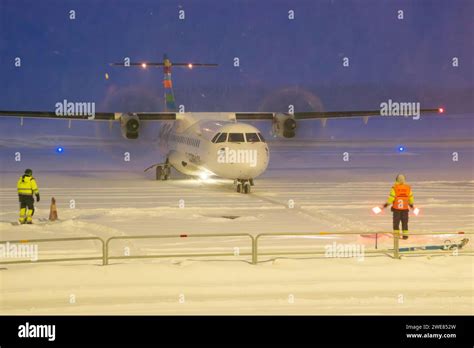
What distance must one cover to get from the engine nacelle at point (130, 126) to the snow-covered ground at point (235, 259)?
4436 mm

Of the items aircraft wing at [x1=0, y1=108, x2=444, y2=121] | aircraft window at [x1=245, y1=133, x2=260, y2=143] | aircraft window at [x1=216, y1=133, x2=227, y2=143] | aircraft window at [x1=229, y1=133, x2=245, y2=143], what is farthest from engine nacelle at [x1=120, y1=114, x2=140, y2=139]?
aircraft window at [x1=245, y1=133, x2=260, y2=143]

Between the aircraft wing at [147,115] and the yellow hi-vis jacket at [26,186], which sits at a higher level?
the aircraft wing at [147,115]

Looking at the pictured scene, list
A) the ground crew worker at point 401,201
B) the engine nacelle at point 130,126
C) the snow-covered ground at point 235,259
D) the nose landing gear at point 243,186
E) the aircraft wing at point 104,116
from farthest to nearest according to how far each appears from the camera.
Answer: the aircraft wing at point 104,116 → the engine nacelle at point 130,126 → the nose landing gear at point 243,186 → the ground crew worker at point 401,201 → the snow-covered ground at point 235,259

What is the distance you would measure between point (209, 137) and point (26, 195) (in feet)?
33.9

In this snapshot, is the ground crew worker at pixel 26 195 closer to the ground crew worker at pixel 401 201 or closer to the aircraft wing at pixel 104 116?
the ground crew worker at pixel 401 201

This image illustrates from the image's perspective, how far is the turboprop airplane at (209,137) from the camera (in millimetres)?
25484

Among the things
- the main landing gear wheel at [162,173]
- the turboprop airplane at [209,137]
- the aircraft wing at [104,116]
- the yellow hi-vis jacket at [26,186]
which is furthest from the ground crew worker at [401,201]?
the aircraft wing at [104,116]

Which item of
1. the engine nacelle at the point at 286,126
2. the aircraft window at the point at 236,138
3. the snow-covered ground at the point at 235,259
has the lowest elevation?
the snow-covered ground at the point at 235,259

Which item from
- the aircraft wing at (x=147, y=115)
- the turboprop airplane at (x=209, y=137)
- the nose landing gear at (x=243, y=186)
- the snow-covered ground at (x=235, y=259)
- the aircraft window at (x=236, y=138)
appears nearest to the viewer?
the snow-covered ground at (x=235, y=259)

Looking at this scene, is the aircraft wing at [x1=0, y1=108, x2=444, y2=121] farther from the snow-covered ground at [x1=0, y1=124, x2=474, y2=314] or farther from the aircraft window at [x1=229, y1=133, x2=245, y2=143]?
the aircraft window at [x1=229, y1=133, x2=245, y2=143]

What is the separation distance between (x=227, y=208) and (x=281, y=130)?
427 inches

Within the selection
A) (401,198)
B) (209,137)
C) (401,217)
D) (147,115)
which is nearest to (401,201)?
(401,198)

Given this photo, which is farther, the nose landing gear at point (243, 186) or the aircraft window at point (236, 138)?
the nose landing gear at point (243, 186)

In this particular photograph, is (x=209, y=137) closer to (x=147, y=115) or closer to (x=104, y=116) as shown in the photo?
(x=147, y=115)
